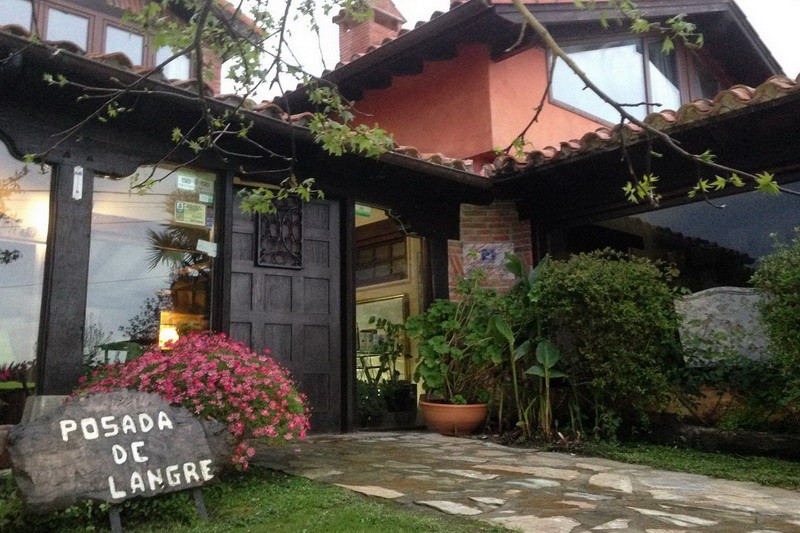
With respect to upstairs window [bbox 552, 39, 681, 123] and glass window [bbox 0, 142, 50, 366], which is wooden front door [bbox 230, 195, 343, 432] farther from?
upstairs window [bbox 552, 39, 681, 123]

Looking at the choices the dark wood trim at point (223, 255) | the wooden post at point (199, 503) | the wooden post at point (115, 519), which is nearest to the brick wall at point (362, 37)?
the dark wood trim at point (223, 255)

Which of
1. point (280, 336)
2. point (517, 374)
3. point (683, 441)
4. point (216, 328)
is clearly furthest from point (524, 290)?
point (216, 328)

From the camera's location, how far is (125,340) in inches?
204

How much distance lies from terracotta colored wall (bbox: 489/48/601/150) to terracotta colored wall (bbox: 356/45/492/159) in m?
0.15

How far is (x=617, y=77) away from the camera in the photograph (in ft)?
30.1

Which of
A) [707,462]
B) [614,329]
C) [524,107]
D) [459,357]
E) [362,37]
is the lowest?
[707,462]

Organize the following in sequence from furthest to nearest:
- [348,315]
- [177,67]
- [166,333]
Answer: [177,67] → [348,315] → [166,333]

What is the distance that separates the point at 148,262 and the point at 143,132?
1068 millimetres

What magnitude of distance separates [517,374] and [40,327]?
13.2ft

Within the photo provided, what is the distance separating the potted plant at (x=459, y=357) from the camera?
20.6 feet

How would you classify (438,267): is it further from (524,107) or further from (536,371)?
(524,107)

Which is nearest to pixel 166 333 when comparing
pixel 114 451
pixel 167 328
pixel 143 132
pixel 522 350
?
pixel 167 328

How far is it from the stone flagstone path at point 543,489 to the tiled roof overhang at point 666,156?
80.5 inches

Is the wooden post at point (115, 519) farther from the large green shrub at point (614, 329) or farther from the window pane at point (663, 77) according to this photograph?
the window pane at point (663, 77)
